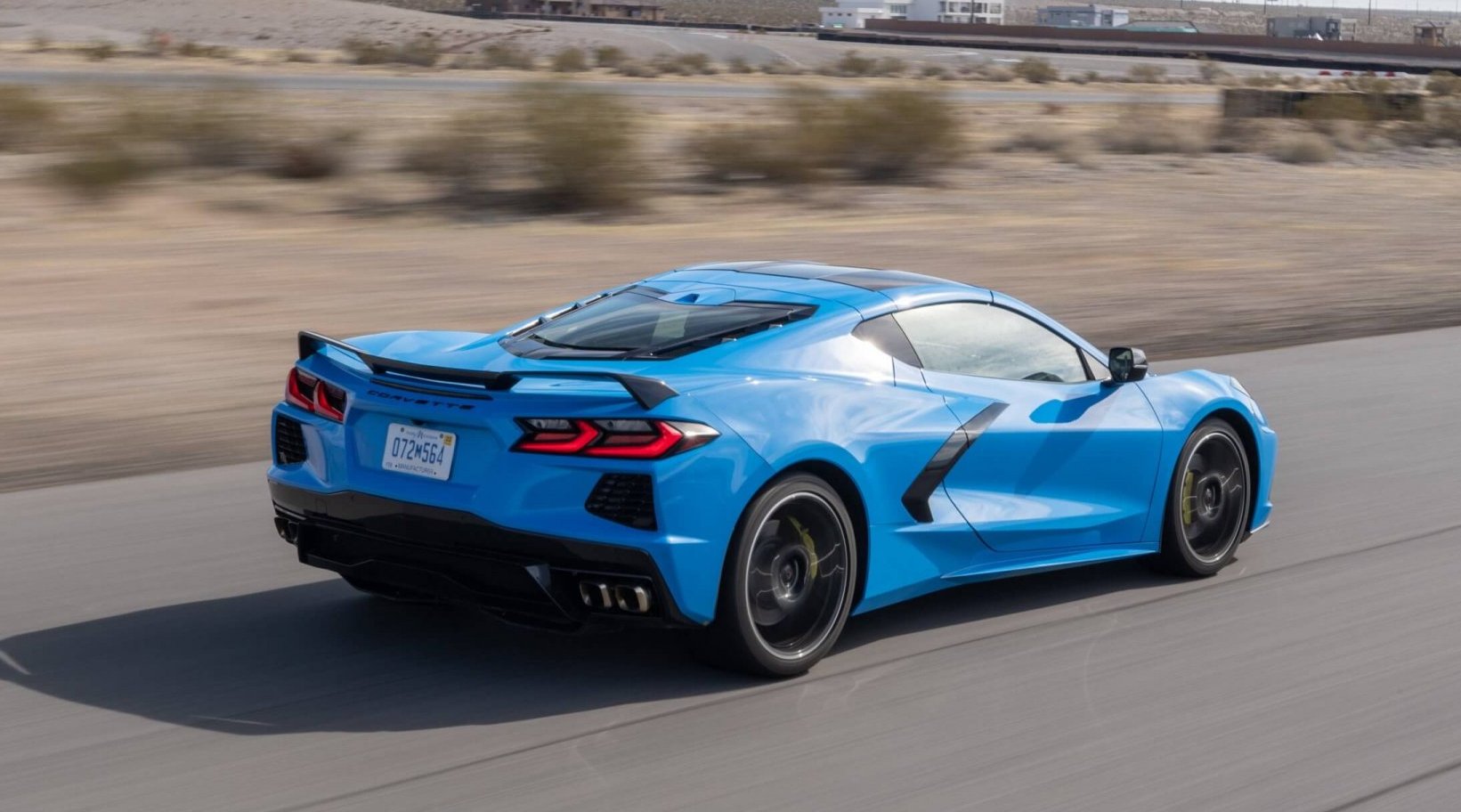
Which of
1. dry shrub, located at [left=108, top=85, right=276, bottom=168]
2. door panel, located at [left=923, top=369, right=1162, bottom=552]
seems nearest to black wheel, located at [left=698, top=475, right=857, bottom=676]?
door panel, located at [left=923, top=369, right=1162, bottom=552]

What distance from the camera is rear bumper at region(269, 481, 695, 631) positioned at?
4988 mm

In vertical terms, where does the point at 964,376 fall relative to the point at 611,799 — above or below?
above

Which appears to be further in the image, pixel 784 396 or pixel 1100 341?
pixel 1100 341

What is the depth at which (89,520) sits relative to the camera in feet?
24.8

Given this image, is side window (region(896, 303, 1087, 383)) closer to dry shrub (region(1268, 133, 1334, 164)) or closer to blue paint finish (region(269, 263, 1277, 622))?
blue paint finish (region(269, 263, 1277, 622))

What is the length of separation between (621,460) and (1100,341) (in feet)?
30.5

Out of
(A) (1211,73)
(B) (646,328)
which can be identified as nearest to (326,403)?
(B) (646,328)

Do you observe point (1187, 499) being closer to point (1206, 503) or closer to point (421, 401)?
point (1206, 503)

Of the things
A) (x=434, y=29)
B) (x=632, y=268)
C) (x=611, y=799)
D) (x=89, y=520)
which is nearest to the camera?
(x=611, y=799)

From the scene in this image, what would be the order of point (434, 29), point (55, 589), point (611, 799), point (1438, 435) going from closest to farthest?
point (611, 799) < point (55, 589) < point (1438, 435) < point (434, 29)

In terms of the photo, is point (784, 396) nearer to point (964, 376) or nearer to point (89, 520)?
point (964, 376)

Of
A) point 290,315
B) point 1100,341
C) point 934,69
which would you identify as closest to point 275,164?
point 290,315

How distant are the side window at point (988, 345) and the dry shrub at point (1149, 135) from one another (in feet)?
86.2

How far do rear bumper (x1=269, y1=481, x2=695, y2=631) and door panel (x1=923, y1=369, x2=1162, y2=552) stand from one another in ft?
4.48
